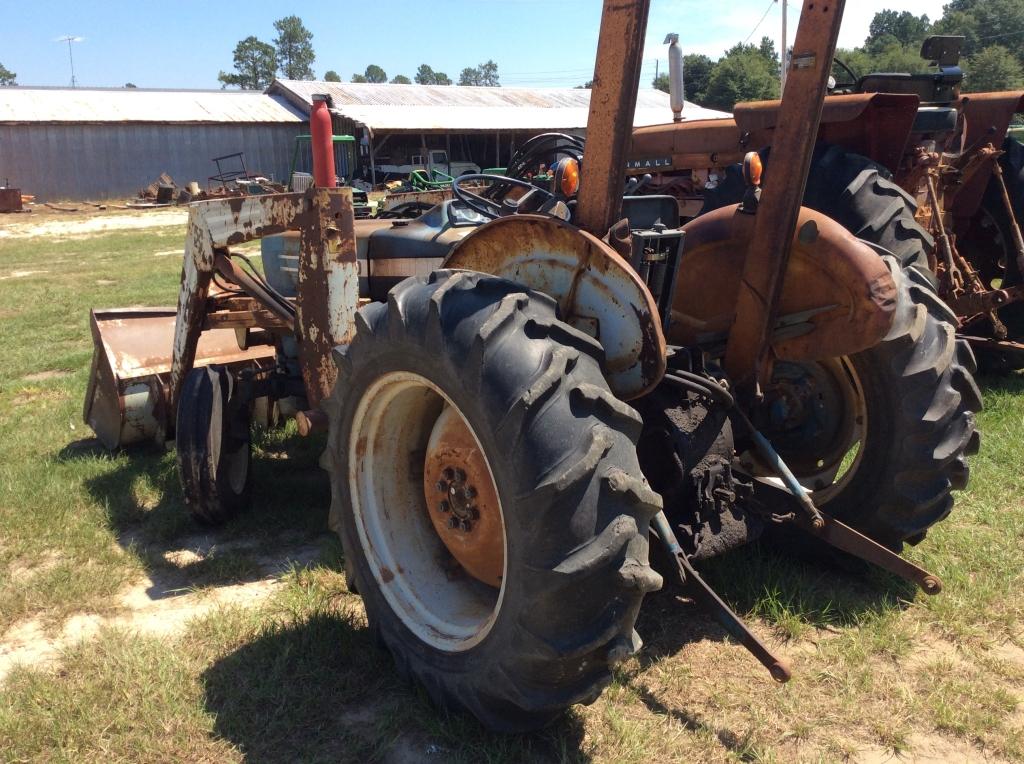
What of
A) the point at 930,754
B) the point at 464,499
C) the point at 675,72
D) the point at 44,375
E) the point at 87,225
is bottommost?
the point at 87,225

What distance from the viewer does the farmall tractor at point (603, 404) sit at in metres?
2.06

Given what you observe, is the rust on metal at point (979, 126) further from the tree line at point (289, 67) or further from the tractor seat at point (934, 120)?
the tree line at point (289, 67)

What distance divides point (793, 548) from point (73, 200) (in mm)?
33734

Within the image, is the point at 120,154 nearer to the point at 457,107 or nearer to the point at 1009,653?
the point at 457,107

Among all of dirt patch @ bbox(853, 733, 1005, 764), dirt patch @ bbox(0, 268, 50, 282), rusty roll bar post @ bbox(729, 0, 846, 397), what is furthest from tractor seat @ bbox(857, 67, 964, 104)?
dirt patch @ bbox(0, 268, 50, 282)

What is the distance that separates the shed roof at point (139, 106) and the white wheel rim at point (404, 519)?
33.2 meters

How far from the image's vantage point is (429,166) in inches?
1268

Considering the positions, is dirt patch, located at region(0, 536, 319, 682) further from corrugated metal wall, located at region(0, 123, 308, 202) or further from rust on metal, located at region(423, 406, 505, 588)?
corrugated metal wall, located at region(0, 123, 308, 202)

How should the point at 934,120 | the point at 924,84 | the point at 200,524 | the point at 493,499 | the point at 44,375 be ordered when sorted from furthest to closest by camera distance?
1. the point at 44,375
2. the point at 924,84
3. the point at 934,120
4. the point at 200,524
5. the point at 493,499

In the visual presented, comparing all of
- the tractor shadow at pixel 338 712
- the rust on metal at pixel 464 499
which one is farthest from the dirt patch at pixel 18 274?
the rust on metal at pixel 464 499

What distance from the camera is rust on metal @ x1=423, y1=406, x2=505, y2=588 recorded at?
2.53m

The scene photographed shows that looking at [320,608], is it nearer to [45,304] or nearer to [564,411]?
[564,411]

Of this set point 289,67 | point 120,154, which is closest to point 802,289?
point 120,154

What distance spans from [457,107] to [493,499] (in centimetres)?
3712
